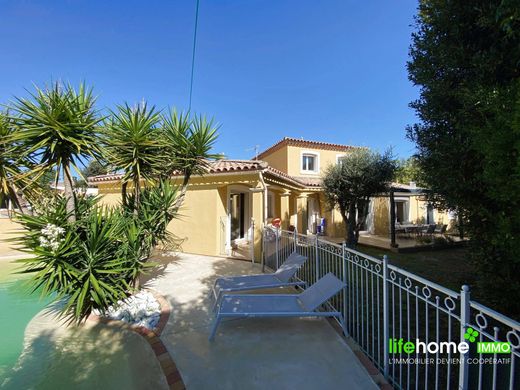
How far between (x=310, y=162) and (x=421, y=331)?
20.5 m

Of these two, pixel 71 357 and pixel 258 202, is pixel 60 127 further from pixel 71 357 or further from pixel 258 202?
pixel 258 202

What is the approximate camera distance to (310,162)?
24.8m

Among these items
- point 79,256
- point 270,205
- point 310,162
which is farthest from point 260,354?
point 310,162

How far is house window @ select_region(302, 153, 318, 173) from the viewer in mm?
24297

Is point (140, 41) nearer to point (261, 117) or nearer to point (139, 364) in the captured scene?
point (139, 364)

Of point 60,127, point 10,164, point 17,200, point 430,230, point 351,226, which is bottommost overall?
point 430,230

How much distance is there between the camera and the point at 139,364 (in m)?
4.48

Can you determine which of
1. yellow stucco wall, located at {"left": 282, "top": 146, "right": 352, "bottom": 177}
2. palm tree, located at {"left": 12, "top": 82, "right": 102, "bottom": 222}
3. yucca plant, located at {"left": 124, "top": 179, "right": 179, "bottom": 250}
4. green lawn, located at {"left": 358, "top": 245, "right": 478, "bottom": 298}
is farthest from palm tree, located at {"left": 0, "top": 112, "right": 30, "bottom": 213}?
yellow stucco wall, located at {"left": 282, "top": 146, "right": 352, "bottom": 177}

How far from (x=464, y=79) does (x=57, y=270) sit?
27.0ft

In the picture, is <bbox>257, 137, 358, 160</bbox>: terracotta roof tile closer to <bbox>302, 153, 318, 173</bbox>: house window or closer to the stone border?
<bbox>302, 153, 318, 173</bbox>: house window

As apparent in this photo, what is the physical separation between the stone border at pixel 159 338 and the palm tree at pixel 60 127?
8.09 feet

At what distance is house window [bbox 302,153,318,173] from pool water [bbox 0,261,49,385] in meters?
19.9

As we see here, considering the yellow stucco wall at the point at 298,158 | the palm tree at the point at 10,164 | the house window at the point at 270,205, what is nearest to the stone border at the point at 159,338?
the palm tree at the point at 10,164

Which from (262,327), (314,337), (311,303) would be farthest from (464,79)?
(262,327)
